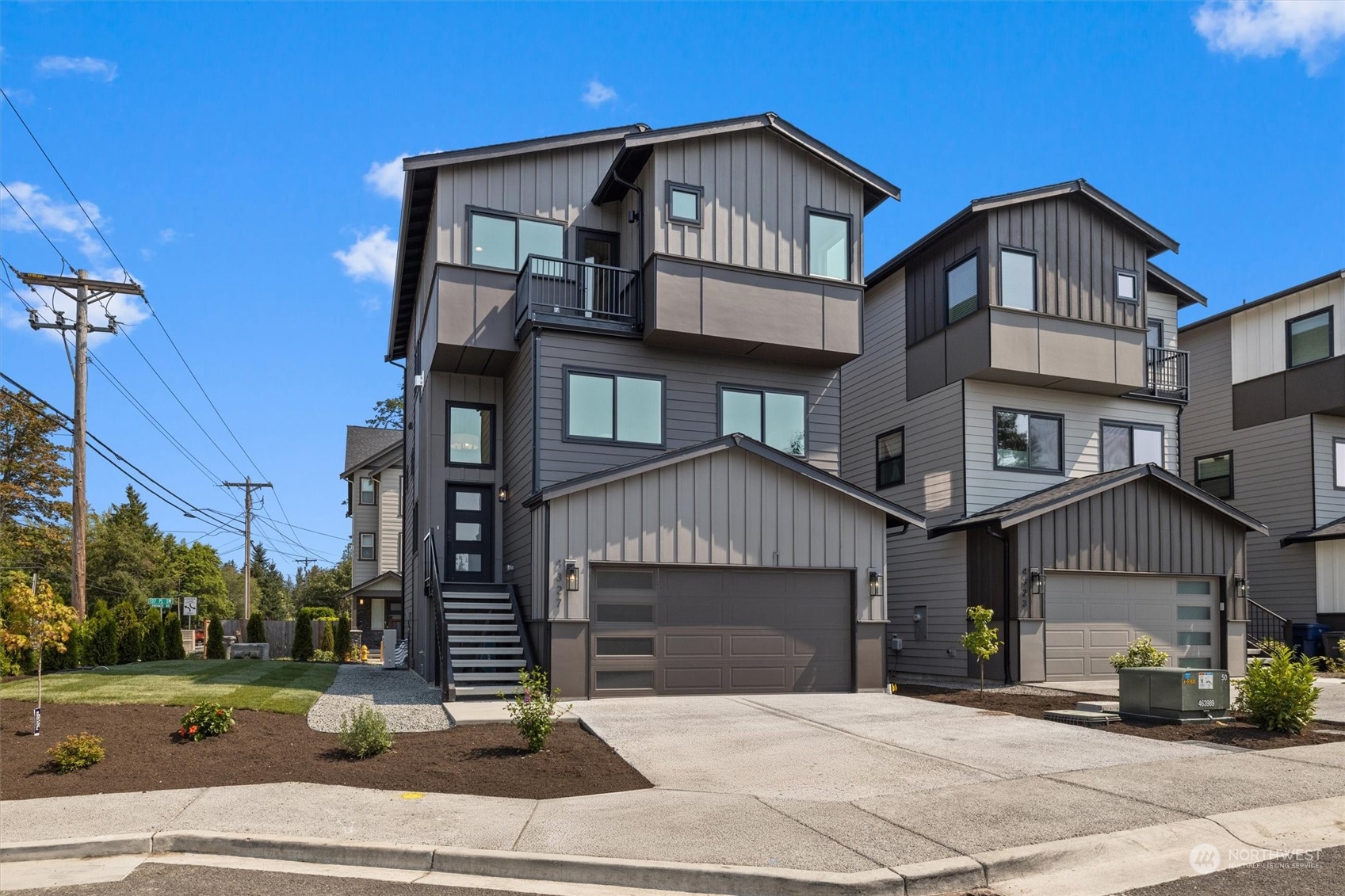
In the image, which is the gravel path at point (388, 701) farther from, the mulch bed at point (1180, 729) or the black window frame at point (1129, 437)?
the black window frame at point (1129, 437)

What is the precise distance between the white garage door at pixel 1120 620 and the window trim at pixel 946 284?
547 cm

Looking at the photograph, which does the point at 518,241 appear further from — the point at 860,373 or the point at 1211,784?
the point at 1211,784

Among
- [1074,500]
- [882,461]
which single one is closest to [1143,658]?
[1074,500]

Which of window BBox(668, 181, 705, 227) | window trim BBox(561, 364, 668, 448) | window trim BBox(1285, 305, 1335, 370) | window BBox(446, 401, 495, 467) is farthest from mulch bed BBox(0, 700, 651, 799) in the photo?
window trim BBox(1285, 305, 1335, 370)

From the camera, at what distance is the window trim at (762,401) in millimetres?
18531

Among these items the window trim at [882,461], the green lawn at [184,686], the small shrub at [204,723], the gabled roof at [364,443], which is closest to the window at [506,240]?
the green lawn at [184,686]

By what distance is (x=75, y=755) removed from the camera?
9945 mm

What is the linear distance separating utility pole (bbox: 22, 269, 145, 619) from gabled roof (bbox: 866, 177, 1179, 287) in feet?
61.5

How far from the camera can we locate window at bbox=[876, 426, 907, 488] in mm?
22719

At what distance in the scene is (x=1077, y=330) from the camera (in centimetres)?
2058

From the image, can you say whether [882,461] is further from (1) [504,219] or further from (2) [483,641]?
(2) [483,641]

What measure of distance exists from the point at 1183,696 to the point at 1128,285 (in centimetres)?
1164

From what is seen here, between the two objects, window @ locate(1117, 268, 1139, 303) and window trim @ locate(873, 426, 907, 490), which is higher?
window @ locate(1117, 268, 1139, 303)

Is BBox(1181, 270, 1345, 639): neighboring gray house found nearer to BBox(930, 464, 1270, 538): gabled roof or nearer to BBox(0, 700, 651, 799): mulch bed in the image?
BBox(930, 464, 1270, 538): gabled roof
